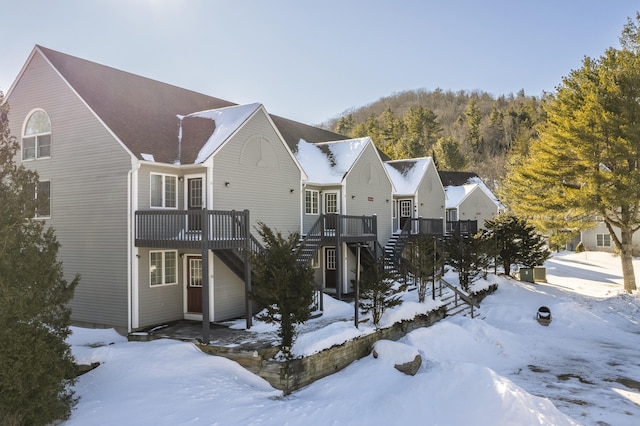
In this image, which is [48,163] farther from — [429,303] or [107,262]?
[429,303]

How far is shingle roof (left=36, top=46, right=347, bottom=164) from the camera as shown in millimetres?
15164

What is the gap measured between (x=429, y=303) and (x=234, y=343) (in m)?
9.60

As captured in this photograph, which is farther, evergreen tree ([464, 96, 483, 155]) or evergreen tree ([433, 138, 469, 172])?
evergreen tree ([464, 96, 483, 155])

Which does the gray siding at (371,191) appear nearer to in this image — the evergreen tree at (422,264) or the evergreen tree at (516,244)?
the evergreen tree at (422,264)

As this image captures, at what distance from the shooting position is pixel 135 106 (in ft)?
55.3

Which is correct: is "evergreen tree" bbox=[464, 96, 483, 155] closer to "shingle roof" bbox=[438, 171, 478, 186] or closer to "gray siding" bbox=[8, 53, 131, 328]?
"shingle roof" bbox=[438, 171, 478, 186]

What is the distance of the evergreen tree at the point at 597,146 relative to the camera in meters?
23.4

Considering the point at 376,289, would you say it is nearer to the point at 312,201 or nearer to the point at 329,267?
the point at 329,267

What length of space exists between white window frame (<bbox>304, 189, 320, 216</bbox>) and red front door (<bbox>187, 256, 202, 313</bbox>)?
6.79m

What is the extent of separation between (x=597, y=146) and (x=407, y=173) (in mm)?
11351

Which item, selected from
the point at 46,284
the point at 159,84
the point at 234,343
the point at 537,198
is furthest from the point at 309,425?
the point at 537,198

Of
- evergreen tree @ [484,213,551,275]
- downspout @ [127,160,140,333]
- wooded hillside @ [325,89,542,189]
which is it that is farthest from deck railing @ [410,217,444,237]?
wooded hillside @ [325,89,542,189]

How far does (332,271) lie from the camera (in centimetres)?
2284

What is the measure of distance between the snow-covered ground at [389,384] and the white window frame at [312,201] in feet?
18.8
